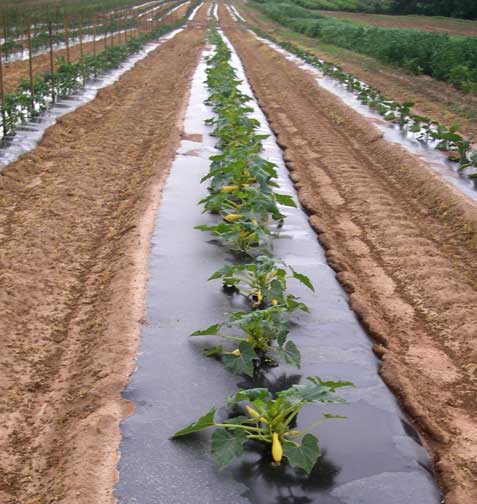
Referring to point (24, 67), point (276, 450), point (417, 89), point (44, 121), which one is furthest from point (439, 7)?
point (276, 450)

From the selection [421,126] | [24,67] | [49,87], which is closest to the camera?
[421,126]

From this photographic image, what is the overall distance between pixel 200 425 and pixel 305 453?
Result: 0.62 m

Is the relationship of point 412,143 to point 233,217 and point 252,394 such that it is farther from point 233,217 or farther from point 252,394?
point 252,394

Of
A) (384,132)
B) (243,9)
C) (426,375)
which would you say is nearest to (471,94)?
(384,132)

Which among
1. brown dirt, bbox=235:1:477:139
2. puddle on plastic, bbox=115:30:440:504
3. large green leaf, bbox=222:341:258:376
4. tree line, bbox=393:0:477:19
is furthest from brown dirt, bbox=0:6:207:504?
tree line, bbox=393:0:477:19

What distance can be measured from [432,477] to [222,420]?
1.29m

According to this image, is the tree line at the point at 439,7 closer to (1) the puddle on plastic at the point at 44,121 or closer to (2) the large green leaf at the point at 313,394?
(1) the puddle on plastic at the point at 44,121

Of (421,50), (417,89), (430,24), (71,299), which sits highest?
(430,24)

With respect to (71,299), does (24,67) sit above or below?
above

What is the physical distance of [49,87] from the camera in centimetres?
1411

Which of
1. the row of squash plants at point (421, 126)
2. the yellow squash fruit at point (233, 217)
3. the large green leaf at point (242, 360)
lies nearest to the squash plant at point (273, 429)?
the large green leaf at point (242, 360)

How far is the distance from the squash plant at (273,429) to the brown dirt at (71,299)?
610 millimetres

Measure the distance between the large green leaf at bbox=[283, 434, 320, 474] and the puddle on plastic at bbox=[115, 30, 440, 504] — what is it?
0.14 meters

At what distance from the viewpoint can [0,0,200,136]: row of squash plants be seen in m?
11.2
